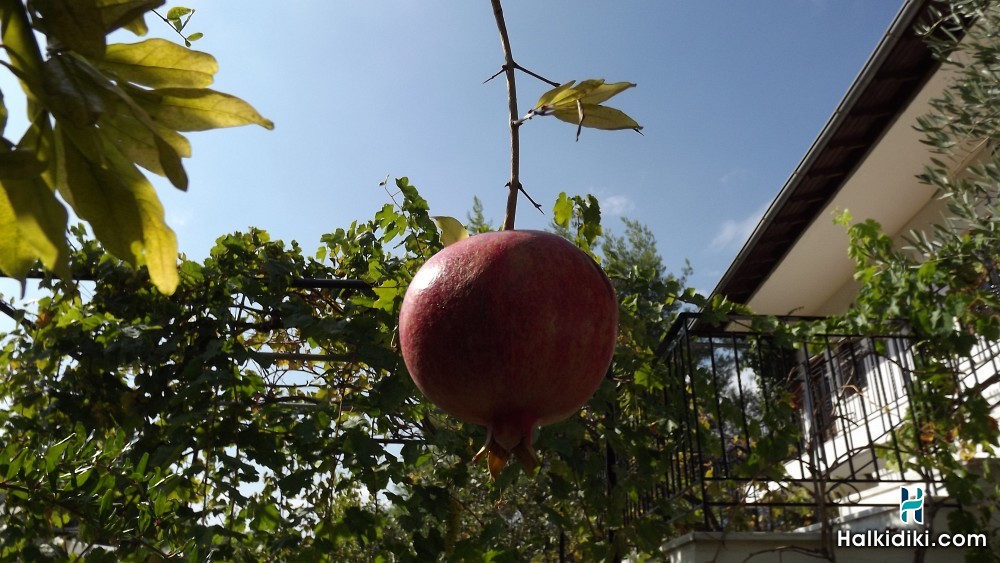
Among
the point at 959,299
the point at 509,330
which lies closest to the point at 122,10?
the point at 509,330

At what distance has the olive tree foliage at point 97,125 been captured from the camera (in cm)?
48

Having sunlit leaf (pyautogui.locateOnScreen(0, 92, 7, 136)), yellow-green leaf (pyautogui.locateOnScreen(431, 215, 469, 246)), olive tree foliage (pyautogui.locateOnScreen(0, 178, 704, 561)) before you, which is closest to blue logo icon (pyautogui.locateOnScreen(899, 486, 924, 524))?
olive tree foliage (pyautogui.locateOnScreen(0, 178, 704, 561))

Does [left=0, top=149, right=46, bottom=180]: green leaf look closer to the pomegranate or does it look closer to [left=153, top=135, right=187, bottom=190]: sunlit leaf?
[left=153, top=135, right=187, bottom=190]: sunlit leaf

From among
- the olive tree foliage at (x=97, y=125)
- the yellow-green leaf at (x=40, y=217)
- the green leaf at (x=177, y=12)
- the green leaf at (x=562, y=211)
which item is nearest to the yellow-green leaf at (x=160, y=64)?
the olive tree foliage at (x=97, y=125)

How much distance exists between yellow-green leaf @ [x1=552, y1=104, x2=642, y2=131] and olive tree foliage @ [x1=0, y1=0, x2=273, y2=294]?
0.38 m

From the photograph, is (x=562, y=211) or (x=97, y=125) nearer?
(x=97, y=125)

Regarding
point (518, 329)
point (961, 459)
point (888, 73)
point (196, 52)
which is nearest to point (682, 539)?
point (961, 459)

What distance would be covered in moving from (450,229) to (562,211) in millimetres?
1352

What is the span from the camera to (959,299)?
12.4ft

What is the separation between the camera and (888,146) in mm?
6480

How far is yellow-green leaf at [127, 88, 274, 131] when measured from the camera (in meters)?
0.60

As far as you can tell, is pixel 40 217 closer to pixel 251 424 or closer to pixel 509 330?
pixel 509 330

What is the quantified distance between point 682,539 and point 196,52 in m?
3.53

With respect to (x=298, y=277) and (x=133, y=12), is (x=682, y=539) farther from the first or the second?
(x=133, y=12)
